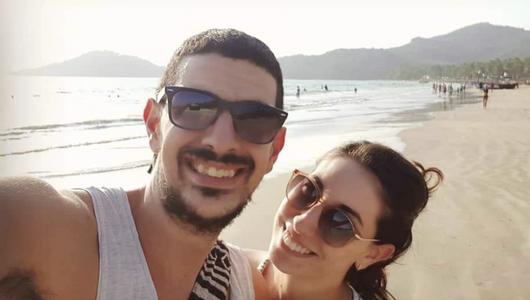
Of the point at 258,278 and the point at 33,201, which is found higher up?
the point at 33,201

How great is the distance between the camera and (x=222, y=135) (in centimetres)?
199

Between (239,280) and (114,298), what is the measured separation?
2.50 feet

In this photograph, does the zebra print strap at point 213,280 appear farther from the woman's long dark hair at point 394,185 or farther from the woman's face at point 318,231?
the woman's long dark hair at point 394,185

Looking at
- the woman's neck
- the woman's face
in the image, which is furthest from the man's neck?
the woman's neck

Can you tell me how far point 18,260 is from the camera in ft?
4.53

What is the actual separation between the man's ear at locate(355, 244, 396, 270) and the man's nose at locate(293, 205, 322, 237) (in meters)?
0.34

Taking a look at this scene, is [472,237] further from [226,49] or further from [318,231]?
[226,49]

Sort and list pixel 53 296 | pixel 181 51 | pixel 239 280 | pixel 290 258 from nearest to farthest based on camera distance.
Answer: pixel 53 296, pixel 181 51, pixel 239 280, pixel 290 258

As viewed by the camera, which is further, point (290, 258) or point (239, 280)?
point (290, 258)

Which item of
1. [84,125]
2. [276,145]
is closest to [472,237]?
[276,145]

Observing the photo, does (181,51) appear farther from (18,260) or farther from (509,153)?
(509,153)

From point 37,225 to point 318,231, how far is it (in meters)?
1.44

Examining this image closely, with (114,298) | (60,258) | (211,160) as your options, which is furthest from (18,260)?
(211,160)

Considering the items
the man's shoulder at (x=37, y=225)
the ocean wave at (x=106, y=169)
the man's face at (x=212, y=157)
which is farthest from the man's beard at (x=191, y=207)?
the ocean wave at (x=106, y=169)
